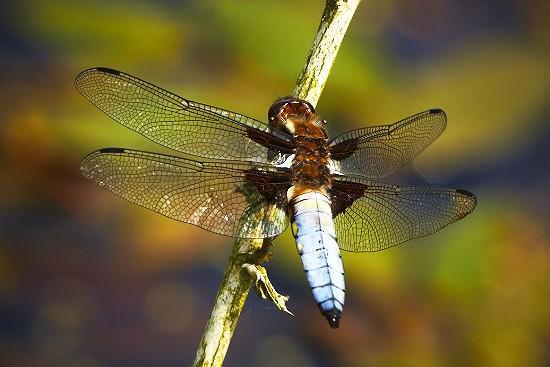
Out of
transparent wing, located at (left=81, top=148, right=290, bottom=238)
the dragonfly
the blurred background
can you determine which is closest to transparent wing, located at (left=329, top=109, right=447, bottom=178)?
the dragonfly

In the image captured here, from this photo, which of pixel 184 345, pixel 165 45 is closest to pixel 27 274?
pixel 184 345

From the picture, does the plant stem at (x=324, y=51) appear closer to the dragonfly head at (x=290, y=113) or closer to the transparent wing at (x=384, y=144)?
the dragonfly head at (x=290, y=113)

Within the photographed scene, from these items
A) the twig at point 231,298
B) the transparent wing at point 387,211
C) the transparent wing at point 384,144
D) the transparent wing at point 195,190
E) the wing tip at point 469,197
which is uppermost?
the transparent wing at point 384,144

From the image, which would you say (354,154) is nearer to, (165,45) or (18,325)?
(18,325)

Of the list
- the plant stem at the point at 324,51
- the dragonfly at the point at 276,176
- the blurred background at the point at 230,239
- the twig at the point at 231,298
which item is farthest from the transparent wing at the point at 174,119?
the blurred background at the point at 230,239

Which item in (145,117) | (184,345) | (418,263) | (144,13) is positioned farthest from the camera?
(144,13)

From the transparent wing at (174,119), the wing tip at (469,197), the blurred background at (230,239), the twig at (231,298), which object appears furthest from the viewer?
the blurred background at (230,239)
